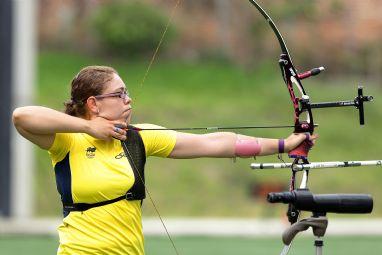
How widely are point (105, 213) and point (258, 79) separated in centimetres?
2915

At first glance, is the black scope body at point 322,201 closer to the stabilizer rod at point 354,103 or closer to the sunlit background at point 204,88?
the stabilizer rod at point 354,103

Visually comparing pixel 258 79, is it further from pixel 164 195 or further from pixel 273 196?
pixel 273 196

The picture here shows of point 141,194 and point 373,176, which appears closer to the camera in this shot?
point 141,194

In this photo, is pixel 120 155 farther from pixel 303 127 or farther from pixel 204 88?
pixel 204 88

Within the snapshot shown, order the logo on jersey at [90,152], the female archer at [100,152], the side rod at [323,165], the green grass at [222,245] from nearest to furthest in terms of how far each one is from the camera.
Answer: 1. the side rod at [323,165]
2. the female archer at [100,152]
3. the logo on jersey at [90,152]
4. the green grass at [222,245]

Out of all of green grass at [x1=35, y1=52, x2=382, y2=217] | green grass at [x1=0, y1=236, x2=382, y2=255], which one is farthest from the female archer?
green grass at [x1=35, y1=52, x2=382, y2=217]

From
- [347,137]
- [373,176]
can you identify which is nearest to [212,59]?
[347,137]

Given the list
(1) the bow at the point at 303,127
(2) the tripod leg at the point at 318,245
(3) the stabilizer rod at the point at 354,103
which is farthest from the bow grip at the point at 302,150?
(2) the tripod leg at the point at 318,245

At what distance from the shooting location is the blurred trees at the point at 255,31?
35.8 metres

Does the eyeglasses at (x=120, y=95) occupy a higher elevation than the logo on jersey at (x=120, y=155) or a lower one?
higher

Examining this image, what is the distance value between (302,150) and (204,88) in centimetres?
2848

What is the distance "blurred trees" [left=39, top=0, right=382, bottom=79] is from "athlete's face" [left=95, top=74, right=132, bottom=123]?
29.4 m

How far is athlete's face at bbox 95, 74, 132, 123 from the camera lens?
5.92 m

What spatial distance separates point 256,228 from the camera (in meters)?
21.7
